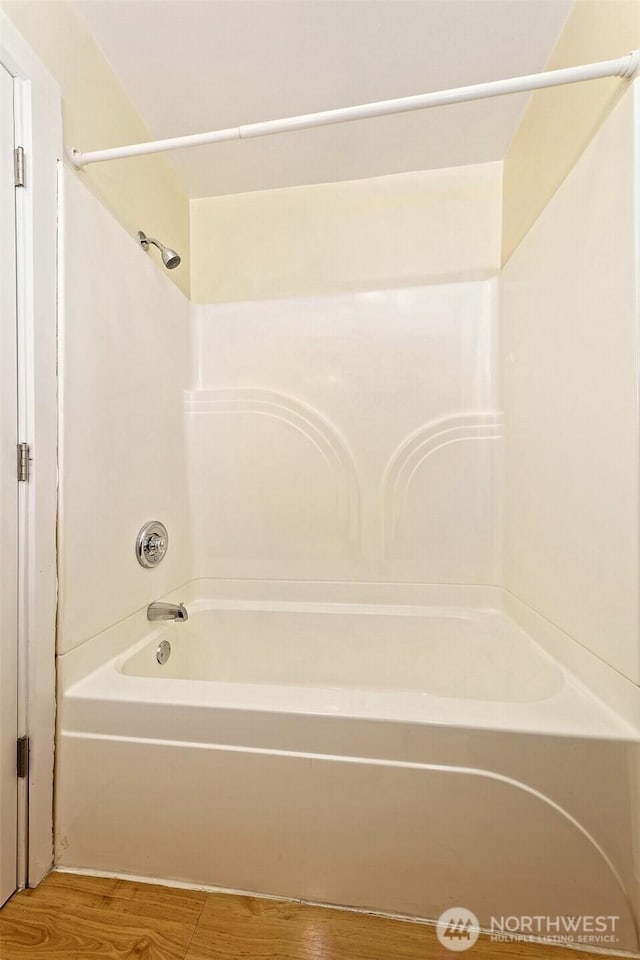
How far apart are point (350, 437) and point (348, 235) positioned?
0.91 meters

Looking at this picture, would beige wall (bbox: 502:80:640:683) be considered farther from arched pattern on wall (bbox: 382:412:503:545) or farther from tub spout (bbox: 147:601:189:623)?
tub spout (bbox: 147:601:189:623)

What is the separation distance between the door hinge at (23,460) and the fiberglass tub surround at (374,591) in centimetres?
12

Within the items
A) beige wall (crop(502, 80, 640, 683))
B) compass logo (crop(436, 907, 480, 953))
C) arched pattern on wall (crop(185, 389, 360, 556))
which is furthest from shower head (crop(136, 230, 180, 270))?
compass logo (crop(436, 907, 480, 953))

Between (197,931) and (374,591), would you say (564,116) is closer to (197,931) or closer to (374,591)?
(374,591)

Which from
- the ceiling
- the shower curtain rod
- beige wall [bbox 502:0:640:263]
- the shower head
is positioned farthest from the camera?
the shower head

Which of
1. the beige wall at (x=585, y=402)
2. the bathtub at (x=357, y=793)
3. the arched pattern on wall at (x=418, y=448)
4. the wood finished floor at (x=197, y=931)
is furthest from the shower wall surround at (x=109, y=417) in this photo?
the beige wall at (x=585, y=402)

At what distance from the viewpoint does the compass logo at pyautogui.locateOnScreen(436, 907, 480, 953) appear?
1020 mm

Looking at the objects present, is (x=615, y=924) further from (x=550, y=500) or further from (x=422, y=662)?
(x=550, y=500)

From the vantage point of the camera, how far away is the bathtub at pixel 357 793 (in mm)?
996

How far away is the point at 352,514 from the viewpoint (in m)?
2.02

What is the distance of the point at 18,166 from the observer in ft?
3.62

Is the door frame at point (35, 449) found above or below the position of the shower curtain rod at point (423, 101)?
below

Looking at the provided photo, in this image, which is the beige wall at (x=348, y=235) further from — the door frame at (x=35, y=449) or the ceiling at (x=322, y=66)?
the door frame at (x=35, y=449)

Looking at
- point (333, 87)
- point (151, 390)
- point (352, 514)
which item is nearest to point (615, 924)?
point (352, 514)
